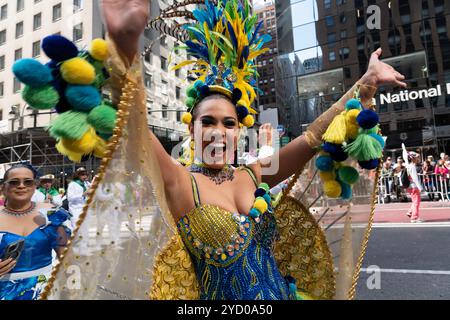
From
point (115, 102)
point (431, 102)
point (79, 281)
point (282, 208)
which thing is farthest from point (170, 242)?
point (431, 102)

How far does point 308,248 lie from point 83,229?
127 centimetres

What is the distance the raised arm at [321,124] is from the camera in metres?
1.81

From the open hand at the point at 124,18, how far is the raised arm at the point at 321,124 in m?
1.10

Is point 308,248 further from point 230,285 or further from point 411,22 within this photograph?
point 411,22

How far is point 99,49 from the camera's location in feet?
3.34

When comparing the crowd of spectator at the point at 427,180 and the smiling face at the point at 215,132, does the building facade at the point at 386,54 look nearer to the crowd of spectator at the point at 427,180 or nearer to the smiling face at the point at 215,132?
the crowd of spectator at the point at 427,180

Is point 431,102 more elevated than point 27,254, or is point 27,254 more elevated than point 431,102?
point 431,102

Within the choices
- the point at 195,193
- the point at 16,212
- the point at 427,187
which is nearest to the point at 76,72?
the point at 195,193

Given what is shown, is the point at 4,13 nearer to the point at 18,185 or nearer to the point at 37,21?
the point at 37,21

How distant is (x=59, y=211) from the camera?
302 centimetres

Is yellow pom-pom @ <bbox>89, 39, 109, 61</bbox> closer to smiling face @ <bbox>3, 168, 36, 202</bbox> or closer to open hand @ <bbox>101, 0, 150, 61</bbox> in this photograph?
open hand @ <bbox>101, 0, 150, 61</bbox>

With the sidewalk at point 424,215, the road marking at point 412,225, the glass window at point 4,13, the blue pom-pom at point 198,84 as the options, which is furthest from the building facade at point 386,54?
the glass window at point 4,13

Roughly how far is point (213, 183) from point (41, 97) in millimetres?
838

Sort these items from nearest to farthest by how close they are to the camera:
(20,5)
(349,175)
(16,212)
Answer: (349,175), (16,212), (20,5)
